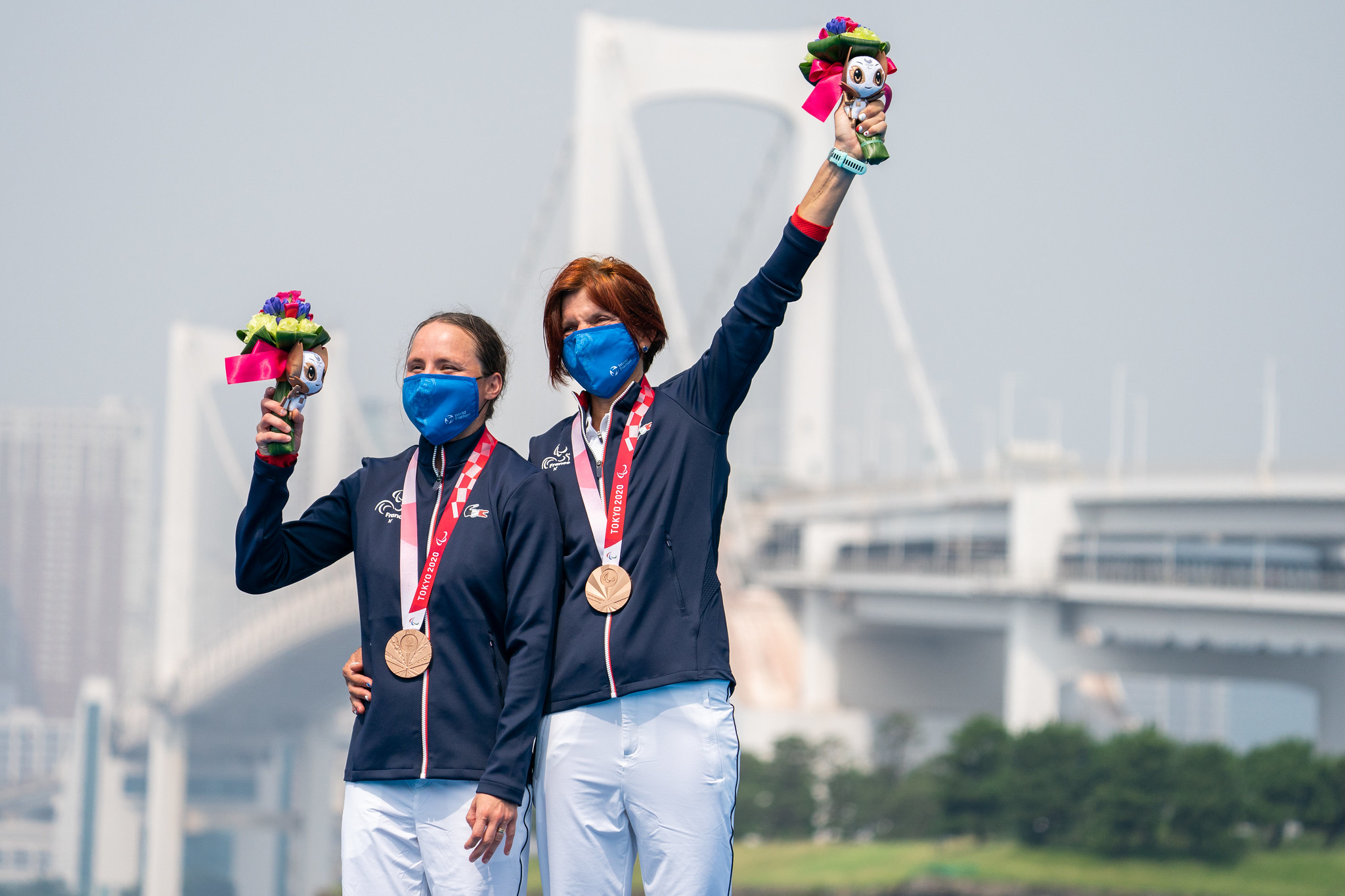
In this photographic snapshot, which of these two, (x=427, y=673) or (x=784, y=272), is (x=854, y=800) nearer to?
(x=427, y=673)

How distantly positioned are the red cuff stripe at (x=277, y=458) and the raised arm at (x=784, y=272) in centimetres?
77

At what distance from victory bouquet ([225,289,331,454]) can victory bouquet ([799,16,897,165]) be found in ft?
3.25

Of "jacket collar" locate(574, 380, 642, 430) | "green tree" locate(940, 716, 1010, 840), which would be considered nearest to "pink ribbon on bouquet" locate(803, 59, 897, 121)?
"jacket collar" locate(574, 380, 642, 430)

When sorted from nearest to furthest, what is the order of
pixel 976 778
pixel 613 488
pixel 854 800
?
1. pixel 613 488
2. pixel 976 778
3. pixel 854 800

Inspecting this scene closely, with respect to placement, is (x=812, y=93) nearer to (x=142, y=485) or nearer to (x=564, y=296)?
(x=564, y=296)

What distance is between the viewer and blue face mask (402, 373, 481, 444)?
2846 mm

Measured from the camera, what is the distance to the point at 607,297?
2.83 m

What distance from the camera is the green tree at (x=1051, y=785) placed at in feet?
65.5

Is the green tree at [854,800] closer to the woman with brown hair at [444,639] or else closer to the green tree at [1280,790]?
the green tree at [1280,790]

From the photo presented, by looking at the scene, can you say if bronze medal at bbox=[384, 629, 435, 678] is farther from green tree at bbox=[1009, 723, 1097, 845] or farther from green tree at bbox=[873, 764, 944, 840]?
green tree at bbox=[873, 764, 944, 840]

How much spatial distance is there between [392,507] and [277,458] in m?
0.22

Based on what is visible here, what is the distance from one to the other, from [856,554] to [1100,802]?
12.2 m

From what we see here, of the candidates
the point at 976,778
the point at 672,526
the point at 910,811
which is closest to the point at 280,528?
the point at 672,526

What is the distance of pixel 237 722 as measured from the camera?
37.2 m
